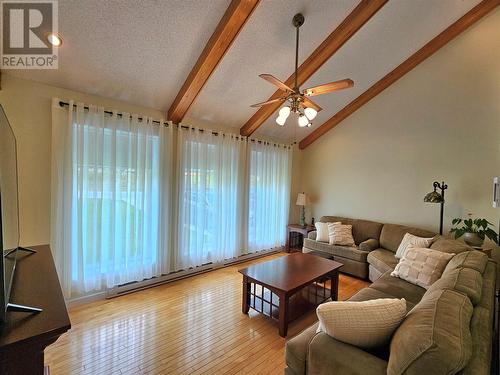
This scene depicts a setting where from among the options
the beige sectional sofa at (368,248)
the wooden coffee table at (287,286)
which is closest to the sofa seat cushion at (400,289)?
the wooden coffee table at (287,286)

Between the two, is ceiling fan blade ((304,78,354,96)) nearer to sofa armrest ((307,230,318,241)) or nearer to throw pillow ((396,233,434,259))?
throw pillow ((396,233,434,259))

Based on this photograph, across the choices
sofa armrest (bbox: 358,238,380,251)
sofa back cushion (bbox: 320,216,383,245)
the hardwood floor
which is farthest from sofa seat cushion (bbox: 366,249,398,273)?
the hardwood floor

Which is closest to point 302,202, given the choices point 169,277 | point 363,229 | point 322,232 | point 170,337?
point 322,232

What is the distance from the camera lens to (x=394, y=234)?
3938 millimetres

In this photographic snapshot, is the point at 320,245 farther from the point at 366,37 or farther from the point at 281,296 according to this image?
the point at 366,37

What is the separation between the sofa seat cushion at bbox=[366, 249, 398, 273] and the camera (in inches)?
129

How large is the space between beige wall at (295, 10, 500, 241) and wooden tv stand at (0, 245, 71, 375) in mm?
4636

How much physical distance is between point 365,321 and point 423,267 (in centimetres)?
173

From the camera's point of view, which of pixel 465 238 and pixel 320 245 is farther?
pixel 320 245

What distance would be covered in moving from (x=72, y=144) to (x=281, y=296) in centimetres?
273

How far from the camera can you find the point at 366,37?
315 centimetres

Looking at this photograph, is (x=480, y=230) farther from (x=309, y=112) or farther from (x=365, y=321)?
(x=365, y=321)

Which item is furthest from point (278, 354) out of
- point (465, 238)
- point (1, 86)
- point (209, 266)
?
point (1, 86)

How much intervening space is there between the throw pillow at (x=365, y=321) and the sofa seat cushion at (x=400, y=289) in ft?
3.91
